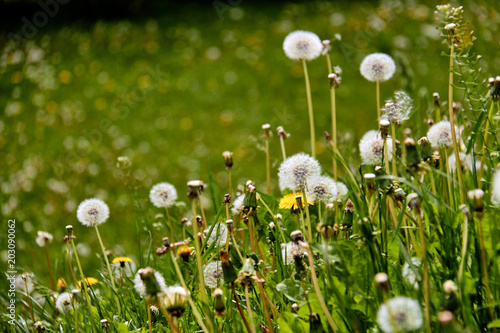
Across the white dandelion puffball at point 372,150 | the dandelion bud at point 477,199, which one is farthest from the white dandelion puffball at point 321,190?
the dandelion bud at point 477,199

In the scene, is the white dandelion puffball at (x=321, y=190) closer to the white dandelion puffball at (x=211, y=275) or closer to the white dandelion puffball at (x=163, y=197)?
the white dandelion puffball at (x=211, y=275)

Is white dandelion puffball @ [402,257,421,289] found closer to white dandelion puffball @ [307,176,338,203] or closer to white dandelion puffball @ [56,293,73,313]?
white dandelion puffball @ [307,176,338,203]

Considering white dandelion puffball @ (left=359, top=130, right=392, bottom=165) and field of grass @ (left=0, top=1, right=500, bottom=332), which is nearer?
field of grass @ (left=0, top=1, right=500, bottom=332)

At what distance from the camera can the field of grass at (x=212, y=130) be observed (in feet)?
3.81

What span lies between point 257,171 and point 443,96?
154 cm

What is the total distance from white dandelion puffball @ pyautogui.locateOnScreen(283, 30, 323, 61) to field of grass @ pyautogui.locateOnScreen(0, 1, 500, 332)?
31 cm

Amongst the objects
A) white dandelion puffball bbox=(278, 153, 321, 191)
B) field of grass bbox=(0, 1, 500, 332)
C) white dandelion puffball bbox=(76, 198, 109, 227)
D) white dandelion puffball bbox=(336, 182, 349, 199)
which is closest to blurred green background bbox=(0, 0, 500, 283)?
field of grass bbox=(0, 1, 500, 332)

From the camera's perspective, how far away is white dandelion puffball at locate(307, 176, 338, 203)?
1.26 meters

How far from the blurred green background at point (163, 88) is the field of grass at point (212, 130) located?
20 mm

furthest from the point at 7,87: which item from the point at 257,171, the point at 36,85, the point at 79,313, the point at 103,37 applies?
the point at 79,313

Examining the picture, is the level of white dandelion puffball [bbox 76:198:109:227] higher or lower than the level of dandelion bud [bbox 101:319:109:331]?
higher

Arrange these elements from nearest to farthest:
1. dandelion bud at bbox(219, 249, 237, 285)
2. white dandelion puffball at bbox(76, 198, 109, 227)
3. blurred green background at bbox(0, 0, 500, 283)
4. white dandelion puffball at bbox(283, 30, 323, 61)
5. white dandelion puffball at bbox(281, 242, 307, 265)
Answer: dandelion bud at bbox(219, 249, 237, 285), white dandelion puffball at bbox(281, 242, 307, 265), white dandelion puffball at bbox(76, 198, 109, 227), white dandelion puffball at bbox(283, 30, 323, 61), blurred green background at bbox(0, 0, 500, 283)

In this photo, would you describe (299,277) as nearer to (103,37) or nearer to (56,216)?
(56,216)

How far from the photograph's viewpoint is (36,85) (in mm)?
5496
